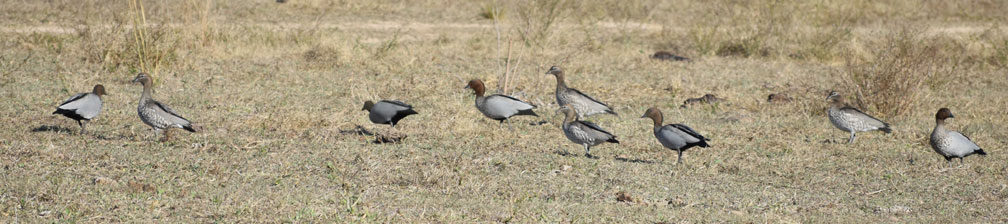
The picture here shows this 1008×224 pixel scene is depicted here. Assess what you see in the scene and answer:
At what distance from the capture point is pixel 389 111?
824cm

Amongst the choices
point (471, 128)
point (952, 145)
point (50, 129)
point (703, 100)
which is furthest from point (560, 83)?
point (50, 129)

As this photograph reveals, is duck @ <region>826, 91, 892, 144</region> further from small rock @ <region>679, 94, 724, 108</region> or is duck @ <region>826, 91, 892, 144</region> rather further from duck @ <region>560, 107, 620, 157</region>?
duck @ <region>560, 107, 620, 157</region>

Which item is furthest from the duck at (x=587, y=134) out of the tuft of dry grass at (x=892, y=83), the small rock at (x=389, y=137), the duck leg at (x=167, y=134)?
the tuft of dry grass at (x=892, y=83)

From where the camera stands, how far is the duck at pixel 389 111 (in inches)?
322

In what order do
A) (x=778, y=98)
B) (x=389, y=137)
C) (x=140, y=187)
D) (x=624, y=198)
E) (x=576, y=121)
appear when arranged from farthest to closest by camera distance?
(x=778, y=98) < (x=389, y=137) < (x=576, y=121) < (x=624, y=198) < (x=140, y=187)

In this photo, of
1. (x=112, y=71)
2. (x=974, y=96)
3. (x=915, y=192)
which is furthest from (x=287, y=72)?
(x=974, y=96)

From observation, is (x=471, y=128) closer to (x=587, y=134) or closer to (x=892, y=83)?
(x=587, y=134)

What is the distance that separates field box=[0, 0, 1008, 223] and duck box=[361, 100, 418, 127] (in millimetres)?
156

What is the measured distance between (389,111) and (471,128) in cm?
89

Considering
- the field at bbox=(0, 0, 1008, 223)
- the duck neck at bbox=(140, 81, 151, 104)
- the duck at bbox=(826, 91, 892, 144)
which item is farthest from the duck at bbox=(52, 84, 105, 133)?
the duck at bbox=(826, 91, 892, 144)

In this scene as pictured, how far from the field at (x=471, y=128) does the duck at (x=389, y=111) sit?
0.16 metres

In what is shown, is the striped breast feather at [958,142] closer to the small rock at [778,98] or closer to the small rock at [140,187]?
the small rock at [778,98]

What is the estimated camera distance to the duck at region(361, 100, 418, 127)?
8180mm

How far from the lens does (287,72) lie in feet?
41.0
